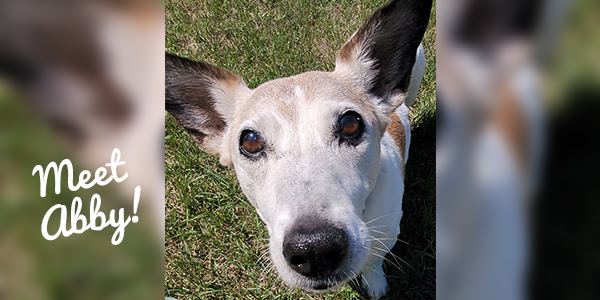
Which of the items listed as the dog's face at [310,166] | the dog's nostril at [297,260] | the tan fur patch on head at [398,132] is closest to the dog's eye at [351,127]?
the dog's face at [310,166]

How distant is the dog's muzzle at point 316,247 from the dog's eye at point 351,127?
41 centimetres

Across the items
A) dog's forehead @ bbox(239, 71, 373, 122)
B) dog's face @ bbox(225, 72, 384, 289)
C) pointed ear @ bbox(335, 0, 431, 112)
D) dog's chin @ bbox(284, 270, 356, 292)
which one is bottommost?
dog's chin @ bbox(284, 270, 356, 292)

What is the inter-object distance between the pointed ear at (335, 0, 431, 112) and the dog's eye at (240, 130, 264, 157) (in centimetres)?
61

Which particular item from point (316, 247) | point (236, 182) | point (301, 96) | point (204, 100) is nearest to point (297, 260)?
point (316, 247)

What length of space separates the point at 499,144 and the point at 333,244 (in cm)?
82

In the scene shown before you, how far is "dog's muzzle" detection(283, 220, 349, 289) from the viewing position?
1345 millimetres

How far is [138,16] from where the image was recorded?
2.79 ft

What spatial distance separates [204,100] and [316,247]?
41.6 inches

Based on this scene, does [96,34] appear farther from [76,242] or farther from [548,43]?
[548,43]

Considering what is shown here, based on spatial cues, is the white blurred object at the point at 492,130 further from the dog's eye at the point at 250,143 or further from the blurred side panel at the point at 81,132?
the dog's eye at the point at 250,143

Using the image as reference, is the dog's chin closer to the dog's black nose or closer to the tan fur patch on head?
the dog's black nose

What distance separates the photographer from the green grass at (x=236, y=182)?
2.63 meters

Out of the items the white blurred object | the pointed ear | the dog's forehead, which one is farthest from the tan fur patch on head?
the white blurred object

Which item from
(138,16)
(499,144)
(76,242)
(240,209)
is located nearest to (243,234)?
(240,209)
